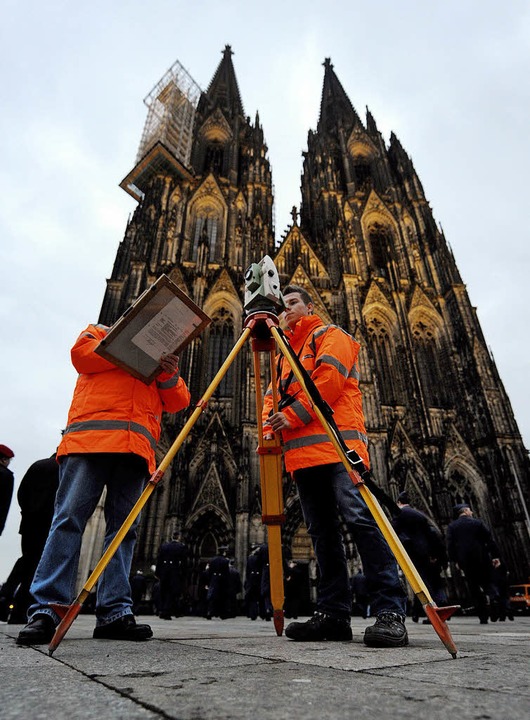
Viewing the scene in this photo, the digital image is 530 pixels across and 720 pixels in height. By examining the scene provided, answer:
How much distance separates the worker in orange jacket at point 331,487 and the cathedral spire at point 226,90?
3072 cm

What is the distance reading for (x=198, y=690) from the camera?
955 mm

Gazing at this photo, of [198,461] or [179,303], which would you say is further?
[198,461]

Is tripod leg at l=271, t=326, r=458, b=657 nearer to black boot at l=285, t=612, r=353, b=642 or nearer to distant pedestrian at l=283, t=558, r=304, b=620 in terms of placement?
black boot at l=285, t=612, r=353, b=642

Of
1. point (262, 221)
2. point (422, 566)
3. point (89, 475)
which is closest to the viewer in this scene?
point (89, 475)

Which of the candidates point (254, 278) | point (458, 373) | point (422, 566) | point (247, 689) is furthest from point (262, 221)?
point (247, 689)

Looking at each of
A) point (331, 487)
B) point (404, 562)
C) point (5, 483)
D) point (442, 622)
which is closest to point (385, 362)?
point (5, 483)

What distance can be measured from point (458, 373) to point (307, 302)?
17603mm

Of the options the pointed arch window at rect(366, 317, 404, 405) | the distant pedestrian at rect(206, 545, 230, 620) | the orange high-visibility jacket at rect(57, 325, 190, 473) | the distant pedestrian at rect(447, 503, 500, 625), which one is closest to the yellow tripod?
the orange high-visibility jacket at rect(57, 325, 190, 473)

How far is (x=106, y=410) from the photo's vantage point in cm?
259

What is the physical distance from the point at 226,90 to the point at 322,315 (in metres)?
22.6

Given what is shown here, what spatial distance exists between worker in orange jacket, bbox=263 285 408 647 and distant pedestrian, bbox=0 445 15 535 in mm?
3240

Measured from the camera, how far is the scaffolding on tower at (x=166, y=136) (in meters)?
24.9

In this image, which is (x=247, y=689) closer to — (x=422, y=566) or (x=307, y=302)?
(x=307, y=302)

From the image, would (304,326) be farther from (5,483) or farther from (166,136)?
(166,136)
